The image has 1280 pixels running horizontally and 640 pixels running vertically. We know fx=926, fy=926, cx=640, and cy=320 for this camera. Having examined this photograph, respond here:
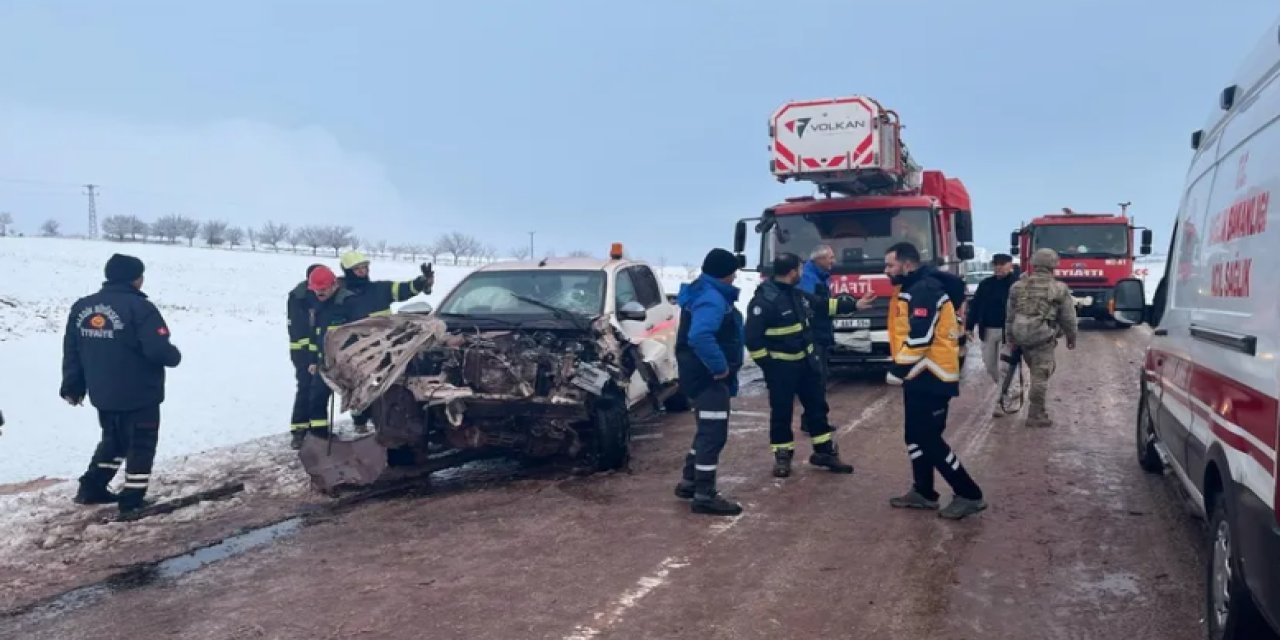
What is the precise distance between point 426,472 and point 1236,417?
219 inches

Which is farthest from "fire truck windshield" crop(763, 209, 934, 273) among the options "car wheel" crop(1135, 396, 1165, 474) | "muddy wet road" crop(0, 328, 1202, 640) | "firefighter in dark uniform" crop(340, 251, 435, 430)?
"firefighter in dark uniform" crop(340, 251, 435, 430)

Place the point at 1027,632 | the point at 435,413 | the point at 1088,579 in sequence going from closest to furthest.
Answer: the point at 1027,632 → the point at 1088,579 → the point at 435,413

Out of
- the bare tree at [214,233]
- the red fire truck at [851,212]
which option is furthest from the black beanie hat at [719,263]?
the bare tree at [214,233]

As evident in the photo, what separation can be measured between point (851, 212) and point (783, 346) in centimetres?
541

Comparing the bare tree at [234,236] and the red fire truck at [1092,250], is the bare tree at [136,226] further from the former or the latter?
the red fire truck at [1092,250]

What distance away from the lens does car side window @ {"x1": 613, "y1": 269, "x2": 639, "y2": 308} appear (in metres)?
8.20

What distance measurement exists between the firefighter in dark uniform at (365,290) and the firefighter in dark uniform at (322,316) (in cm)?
4

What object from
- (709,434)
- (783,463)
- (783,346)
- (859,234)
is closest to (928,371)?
(783,346)

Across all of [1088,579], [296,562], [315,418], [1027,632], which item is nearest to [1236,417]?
[1027,632]

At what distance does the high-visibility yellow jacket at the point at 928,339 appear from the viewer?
580cm

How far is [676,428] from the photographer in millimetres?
9320

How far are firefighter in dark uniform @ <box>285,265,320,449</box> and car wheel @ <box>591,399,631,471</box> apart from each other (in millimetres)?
2986

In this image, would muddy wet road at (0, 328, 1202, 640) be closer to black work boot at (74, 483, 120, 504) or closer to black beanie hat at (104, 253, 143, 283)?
black work boot at (74, 483, 120, 504)

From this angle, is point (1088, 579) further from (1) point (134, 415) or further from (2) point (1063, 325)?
(1) point (134, 415)
